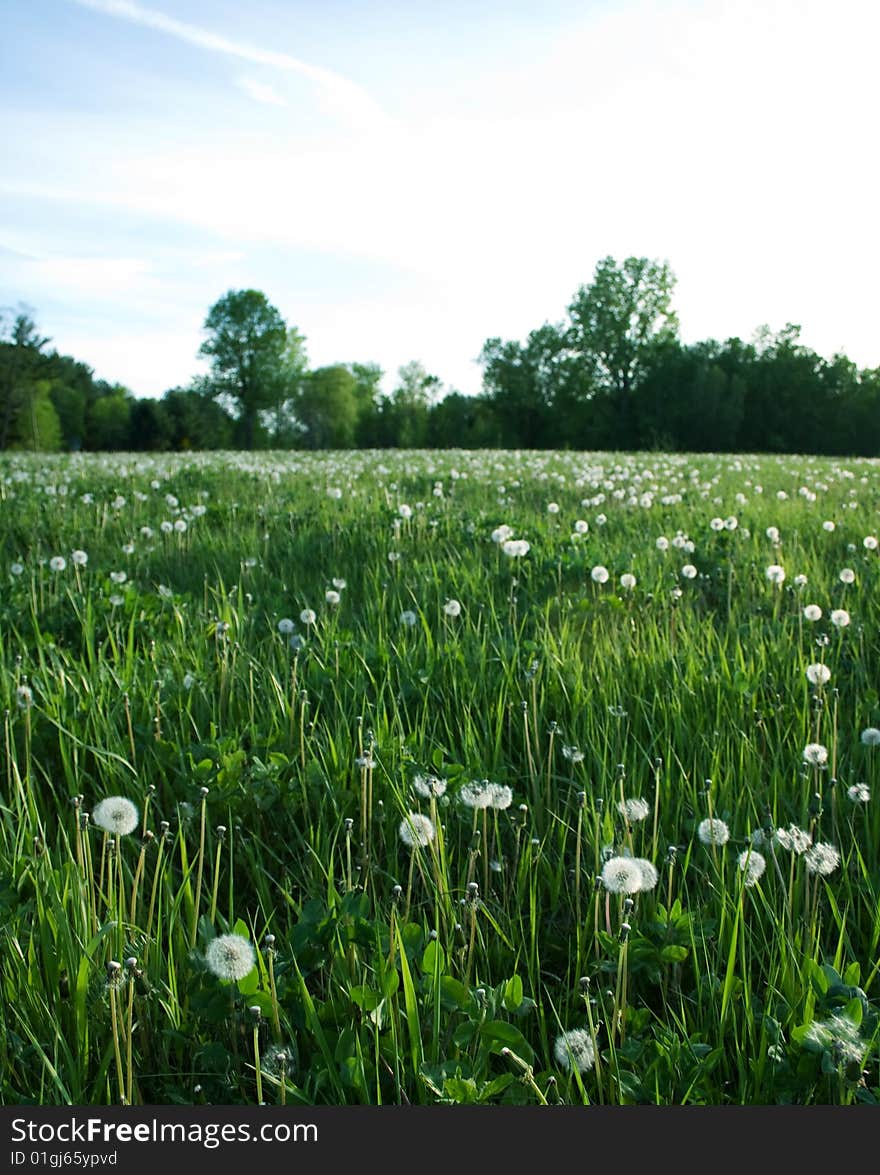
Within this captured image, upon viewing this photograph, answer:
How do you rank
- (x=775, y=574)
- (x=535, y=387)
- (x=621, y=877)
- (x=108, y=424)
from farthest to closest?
1. (x=108, y=424)
2. (x=535, y=387)
3. (x=775, y=574)
4. (x=621, y=877)

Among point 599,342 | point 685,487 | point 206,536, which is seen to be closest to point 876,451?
point 599,342

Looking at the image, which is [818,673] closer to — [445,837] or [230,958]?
[445,837]

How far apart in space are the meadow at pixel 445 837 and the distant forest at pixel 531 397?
4460 centimetres

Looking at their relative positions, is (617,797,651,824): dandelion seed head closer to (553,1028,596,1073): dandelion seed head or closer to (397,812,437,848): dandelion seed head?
(397,812,437,848): dandelion seed head

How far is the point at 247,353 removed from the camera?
76.4 m

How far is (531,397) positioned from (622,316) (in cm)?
1022

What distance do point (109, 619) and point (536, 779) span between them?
2.21 meters

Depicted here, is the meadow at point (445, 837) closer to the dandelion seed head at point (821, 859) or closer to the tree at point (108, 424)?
the dandelion seed head at point (821, 859)

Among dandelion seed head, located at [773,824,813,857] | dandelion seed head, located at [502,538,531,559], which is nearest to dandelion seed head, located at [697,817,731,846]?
dandelion seed head, located at [773,824,813,857]

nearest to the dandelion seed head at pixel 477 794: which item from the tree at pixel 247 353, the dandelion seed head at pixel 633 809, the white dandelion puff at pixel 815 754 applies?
the dandelion seed head at pixel 633 809

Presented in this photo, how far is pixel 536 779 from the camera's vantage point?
91.0 inches

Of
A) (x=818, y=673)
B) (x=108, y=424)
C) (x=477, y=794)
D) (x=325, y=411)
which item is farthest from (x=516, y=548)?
(x=108, y=424)

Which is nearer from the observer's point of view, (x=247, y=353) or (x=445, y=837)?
(x=445, y=837)

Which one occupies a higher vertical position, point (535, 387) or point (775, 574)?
point (535, 387)
